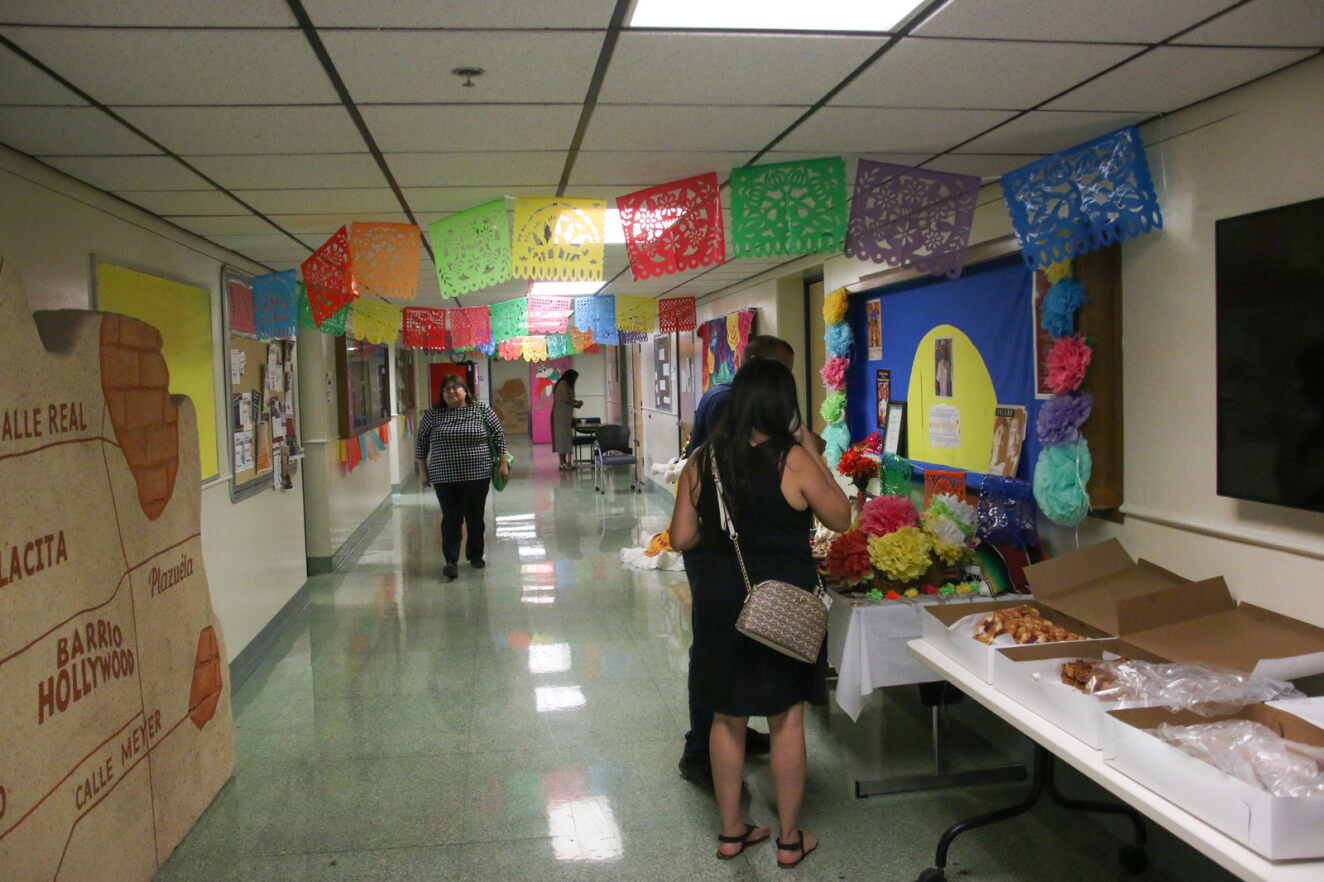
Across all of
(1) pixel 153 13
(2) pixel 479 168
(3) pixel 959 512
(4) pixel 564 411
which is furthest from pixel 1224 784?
(4) pixel 564 411

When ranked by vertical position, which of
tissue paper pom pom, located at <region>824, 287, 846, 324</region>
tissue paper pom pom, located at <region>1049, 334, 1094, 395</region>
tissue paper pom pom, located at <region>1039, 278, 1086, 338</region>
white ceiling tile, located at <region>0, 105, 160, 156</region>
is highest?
white ceiling tile, located at <region>0, 105, 160, 156</region>

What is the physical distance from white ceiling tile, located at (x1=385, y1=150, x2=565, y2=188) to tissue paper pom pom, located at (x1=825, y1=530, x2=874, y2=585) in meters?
1.60

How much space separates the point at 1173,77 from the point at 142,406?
300 cm

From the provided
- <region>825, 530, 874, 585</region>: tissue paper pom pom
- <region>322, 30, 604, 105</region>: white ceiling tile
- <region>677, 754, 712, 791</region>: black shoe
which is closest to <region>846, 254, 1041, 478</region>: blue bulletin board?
<region>825, 530, 874, 585</region>: tissue paper pom pom

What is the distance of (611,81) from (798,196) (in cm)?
110

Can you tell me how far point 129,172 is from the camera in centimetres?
302

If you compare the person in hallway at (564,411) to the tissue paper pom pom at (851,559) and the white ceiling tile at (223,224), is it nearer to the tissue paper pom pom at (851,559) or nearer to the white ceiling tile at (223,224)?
the white ceiling tile at (223,224)

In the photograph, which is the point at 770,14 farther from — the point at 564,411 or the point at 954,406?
the point at 564,411

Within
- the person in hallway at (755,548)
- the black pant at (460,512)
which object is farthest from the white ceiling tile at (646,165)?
the black pant at (460,512)

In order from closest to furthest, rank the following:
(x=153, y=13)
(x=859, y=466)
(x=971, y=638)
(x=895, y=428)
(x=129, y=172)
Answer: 1. (x=153, y=13)
2. (x=971, y=638)
3. (x=129, y=172)
4. (x=859, y=466)
5. (x=895, y=428)

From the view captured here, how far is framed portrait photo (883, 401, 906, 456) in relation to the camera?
4.54 m

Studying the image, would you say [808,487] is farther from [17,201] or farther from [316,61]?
[17,201]

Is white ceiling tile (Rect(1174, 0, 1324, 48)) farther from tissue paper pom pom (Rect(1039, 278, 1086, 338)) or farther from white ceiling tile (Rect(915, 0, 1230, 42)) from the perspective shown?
tissue paper pom pom (Rect(1039, 278, 1086, 338))

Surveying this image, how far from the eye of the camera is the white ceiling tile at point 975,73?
209 centimetres
